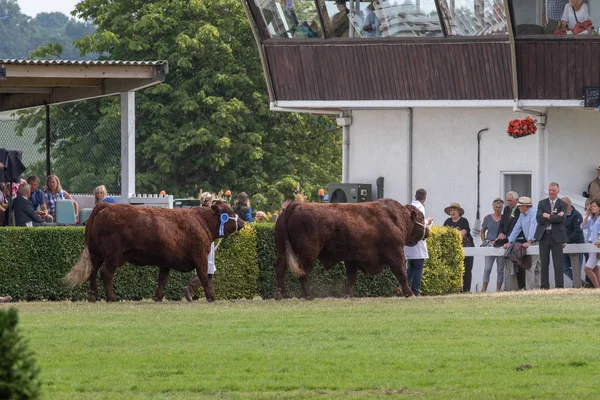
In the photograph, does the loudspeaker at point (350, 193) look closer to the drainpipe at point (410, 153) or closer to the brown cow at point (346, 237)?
the drainpipe at point (410, 153)

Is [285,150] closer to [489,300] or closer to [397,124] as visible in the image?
[397,124]

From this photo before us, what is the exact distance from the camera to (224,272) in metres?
23.4

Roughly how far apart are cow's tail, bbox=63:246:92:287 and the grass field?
2.01 ft

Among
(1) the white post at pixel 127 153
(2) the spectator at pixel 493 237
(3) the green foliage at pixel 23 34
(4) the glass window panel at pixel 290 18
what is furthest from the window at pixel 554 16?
(3) the green foliage at pixel 23 34

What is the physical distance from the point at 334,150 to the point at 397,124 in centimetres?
2461

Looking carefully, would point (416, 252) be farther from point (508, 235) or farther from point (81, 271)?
point (81, 271)

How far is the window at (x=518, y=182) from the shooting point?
32.3 m

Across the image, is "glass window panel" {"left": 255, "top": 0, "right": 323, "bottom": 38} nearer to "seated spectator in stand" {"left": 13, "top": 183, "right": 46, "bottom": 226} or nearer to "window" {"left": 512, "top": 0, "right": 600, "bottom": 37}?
"window" {"left": 512, "top": 0, "right": 600, "bottom": 37}

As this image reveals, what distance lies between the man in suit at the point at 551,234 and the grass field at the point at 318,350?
441cm

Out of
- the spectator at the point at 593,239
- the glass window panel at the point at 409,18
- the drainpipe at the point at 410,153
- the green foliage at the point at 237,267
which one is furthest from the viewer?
the drainpipe at the point at 410,153

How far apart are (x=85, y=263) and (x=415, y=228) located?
535 centimetres

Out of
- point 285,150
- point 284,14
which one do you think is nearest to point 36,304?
point 284,14

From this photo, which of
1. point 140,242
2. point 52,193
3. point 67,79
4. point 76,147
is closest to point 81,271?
point 140,242

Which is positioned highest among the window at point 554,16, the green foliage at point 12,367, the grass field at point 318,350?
the window at point 554,16
